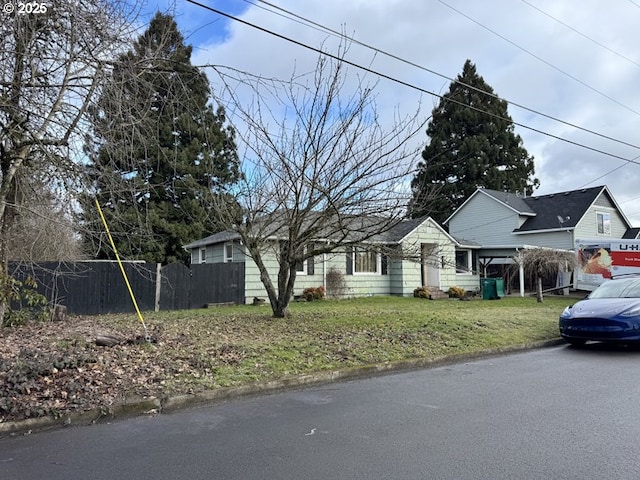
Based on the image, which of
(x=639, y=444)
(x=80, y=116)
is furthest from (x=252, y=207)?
(x=639, y=444)

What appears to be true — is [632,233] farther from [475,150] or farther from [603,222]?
[475,150]

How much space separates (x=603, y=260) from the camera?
23969 millimetres

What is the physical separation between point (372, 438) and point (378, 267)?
60.2ft

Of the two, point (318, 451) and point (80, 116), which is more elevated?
point (80, 116)

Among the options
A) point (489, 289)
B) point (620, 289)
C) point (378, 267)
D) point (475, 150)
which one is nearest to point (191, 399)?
point (620, 289)

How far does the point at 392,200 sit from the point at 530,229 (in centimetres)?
2302

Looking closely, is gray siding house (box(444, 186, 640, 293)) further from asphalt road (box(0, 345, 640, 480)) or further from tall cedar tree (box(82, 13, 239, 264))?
tall cedar tree (box(82, 13, 239, 264))

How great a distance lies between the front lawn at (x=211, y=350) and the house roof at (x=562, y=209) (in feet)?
59.2

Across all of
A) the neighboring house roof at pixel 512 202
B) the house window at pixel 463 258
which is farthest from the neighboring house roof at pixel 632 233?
the house window at pixel 463 258

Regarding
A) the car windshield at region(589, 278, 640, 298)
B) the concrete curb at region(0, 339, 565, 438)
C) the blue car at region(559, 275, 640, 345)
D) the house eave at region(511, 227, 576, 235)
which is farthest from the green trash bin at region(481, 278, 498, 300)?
the concrete curb at region(0, 339, 565, 438)

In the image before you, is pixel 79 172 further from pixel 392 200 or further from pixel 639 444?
pixel 639 444

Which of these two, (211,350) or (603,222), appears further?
(603,222)

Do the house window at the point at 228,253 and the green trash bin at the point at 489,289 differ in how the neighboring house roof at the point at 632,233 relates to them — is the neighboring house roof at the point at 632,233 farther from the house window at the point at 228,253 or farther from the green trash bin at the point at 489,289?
the house window at the point at 228,253

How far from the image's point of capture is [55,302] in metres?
13.7
